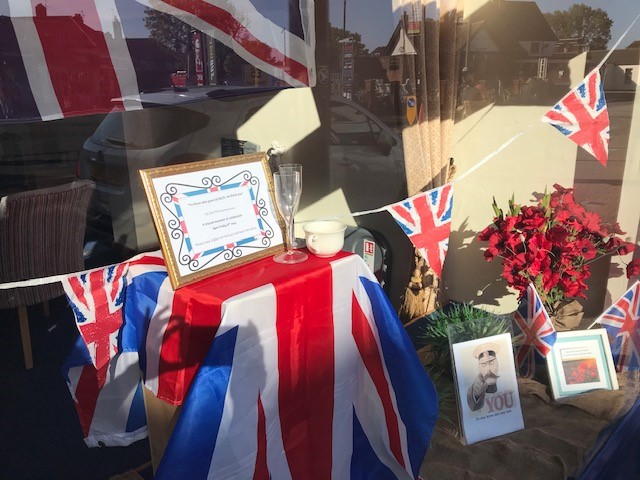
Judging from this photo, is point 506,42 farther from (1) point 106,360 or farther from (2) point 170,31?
(1) point 106,360

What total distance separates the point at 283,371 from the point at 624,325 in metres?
1.81

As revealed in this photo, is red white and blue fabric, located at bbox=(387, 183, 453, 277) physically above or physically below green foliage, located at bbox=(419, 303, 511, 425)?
above

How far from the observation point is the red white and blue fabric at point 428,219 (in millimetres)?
2307

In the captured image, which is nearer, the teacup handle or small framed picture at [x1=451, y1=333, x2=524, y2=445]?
the teacup handle

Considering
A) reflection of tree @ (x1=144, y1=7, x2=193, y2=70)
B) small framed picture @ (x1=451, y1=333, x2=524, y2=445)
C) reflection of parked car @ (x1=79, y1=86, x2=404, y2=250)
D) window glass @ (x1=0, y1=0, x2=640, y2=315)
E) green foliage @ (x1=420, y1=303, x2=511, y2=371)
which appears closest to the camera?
window glass @ (x1=0, y1=0, x2=640, y2=315)

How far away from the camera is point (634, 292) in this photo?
2572 mm

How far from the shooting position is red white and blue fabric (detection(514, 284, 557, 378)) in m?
2.43

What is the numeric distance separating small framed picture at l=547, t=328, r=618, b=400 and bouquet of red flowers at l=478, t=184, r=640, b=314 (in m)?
0.23

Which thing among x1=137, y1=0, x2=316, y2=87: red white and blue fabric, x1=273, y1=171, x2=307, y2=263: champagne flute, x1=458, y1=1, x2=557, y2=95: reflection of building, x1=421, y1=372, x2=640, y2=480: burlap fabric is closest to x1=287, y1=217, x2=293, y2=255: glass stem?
x1=273, y1=171, x2=307, y2=263: champagne flute

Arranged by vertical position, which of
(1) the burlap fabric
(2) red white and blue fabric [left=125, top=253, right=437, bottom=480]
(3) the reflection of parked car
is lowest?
(1) the burlap fabric

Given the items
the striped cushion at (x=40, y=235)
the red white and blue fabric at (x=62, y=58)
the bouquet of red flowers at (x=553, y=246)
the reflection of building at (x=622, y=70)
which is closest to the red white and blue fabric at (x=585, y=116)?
the bouquet of red flowers at (x=553, y=246)

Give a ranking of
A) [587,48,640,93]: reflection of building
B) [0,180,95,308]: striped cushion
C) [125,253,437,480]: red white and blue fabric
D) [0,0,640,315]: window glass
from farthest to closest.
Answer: [0,180,95,308]: striped cushion
[587,48,640,93]: reflection of building
[0,0,640,315]: window glass
[125,253,437,480]: red white and blue fabric

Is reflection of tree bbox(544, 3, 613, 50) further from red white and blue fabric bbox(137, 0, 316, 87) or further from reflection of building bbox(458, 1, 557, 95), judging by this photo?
red white and blue fabric bbox(137, 0, 316, 87)

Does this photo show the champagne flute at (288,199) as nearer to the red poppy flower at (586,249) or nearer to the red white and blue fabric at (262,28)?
the red white and blue fabric at (262,28)
